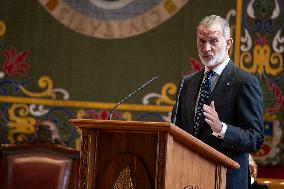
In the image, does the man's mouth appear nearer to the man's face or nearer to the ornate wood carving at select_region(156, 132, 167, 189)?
the man's face

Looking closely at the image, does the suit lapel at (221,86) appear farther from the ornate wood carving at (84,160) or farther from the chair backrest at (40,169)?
the chair backrest at (40,169)

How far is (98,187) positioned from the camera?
2.34 metres

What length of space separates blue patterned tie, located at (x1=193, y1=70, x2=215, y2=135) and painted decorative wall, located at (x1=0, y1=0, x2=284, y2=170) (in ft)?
6.15

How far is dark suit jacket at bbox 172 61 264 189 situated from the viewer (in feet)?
8.62

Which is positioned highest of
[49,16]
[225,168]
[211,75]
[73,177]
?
[49,16]

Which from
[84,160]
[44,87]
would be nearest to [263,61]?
[44,87]

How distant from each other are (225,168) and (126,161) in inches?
18.2

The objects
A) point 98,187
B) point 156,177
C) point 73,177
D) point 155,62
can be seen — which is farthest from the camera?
point 155,62

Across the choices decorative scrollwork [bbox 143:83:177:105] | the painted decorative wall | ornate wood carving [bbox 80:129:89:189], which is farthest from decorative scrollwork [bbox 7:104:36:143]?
ornate wood carving [bbox 80:129:89:189]

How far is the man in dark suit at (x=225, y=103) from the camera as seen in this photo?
263cm

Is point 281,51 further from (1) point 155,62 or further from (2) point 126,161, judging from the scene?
(2) point 126,161

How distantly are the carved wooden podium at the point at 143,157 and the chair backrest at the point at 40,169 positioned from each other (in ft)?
4.18

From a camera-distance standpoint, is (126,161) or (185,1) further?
(185,1)

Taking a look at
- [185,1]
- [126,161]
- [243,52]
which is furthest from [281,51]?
[126,161]
